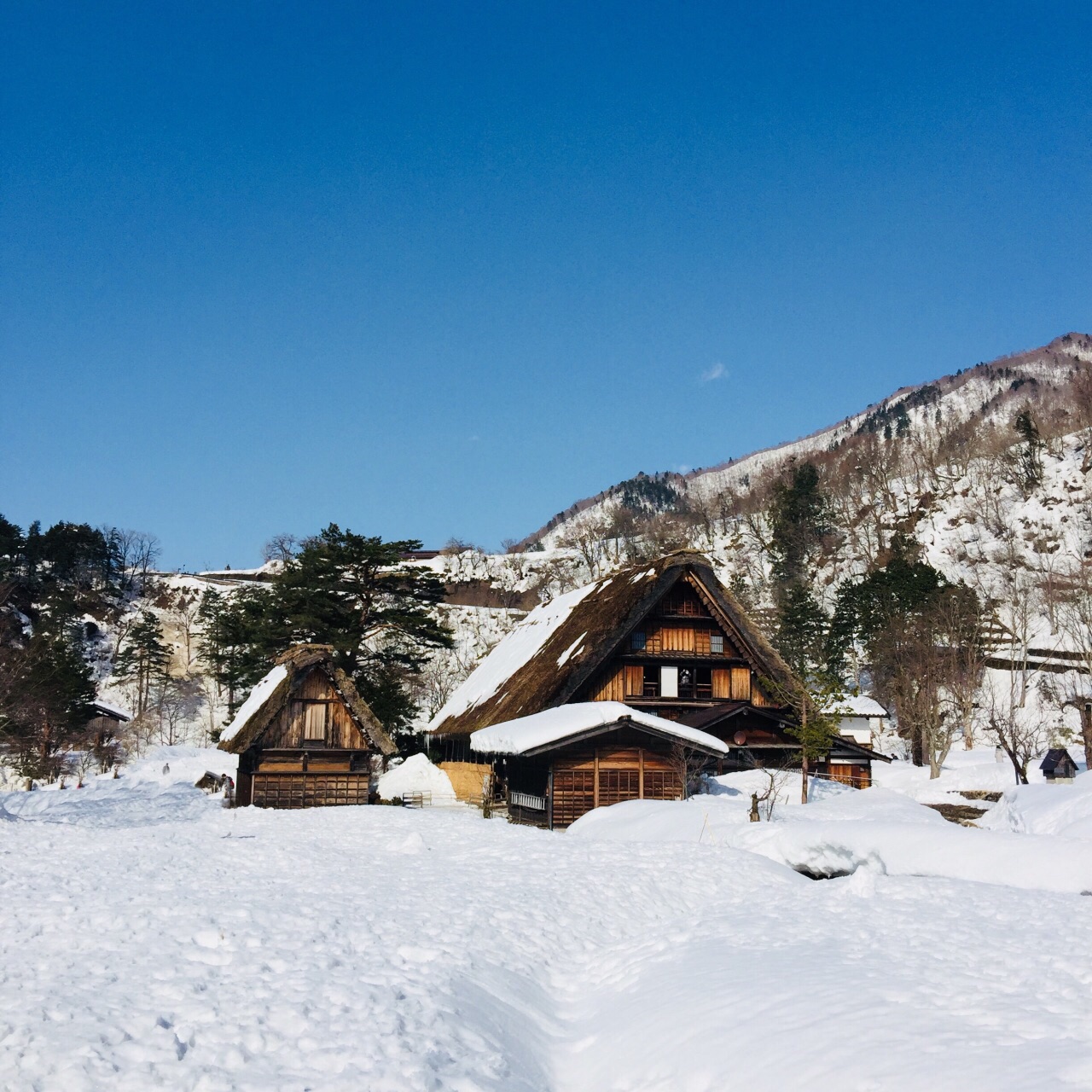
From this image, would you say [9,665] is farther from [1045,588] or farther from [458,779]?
[1045,588]

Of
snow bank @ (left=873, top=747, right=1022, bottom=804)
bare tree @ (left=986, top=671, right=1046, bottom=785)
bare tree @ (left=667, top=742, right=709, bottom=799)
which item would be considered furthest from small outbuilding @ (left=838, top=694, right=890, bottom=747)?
bare tree @ (left=667, top=742, right=709, bottom=799)

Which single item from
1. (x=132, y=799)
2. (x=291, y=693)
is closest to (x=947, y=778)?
(x=291, y=693)

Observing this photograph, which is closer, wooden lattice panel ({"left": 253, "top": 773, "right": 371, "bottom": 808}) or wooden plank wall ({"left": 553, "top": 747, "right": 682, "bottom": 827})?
wooden plank wall ({"left": 553, "top": 747, "right": 682, "bottom": 827})

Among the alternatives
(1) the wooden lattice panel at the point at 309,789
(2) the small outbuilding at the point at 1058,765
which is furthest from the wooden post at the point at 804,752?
(1) the wooden lattice panel at the point at 309,789

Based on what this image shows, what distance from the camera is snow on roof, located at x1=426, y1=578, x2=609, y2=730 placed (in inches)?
1438

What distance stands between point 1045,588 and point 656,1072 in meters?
62.8

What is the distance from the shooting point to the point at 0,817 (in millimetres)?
19234

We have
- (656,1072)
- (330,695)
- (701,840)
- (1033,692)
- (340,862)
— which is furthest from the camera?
(1033,692)

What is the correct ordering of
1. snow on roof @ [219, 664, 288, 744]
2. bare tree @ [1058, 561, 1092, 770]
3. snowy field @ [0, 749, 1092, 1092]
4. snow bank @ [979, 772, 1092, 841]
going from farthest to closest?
1. bare tree @ [1058, 561, 1092, 770]
2. snow on roof @ [219, 664, 288, 744]
3. snow bank @ [979, 772, 1092, 841]
4. snowy field @ [0, 749, 1092, 1092]

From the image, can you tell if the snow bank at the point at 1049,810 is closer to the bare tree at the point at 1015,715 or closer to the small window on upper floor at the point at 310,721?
the bare tree at the point at 1015,715

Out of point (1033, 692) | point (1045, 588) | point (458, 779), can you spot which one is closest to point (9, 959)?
point (458, 779)

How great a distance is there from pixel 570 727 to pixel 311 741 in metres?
9.96

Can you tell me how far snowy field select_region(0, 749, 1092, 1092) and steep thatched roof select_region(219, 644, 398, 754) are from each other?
9673mm

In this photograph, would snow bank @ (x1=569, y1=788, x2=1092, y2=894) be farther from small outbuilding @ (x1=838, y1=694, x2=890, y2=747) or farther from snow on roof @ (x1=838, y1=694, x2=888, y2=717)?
snow on roof @ (x1=838, y1=694, x2=888, y2=717)
